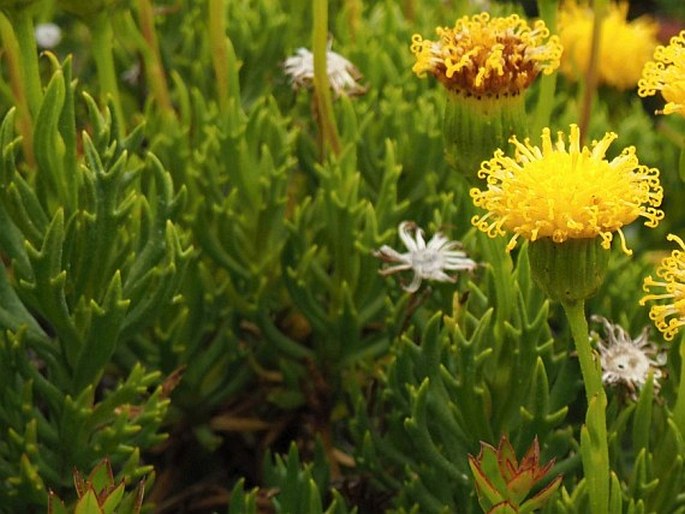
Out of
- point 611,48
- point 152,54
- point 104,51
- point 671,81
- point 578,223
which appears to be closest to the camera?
point 578,223

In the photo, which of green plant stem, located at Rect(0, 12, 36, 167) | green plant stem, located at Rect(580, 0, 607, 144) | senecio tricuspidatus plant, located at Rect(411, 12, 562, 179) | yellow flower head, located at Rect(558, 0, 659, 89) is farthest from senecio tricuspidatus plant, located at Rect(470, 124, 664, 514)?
yellow flower head, located at Rect(558, 0, 659, 89)

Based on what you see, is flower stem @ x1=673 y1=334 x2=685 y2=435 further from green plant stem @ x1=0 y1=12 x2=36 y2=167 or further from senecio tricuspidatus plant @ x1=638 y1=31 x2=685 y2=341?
green plant stem @ x1=0 y1=12 x2=36 y2=167

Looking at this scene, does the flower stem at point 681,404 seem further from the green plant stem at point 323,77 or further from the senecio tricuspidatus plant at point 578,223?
the green plant stem at point 323,77

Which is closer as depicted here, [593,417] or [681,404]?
[593,417]

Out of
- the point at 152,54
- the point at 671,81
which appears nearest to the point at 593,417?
the point at 671,81

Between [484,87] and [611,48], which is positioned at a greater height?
[484,87]

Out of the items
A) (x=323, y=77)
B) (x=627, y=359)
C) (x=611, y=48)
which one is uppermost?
(x=323, y=77)

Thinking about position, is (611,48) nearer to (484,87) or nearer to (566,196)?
(484,87)
